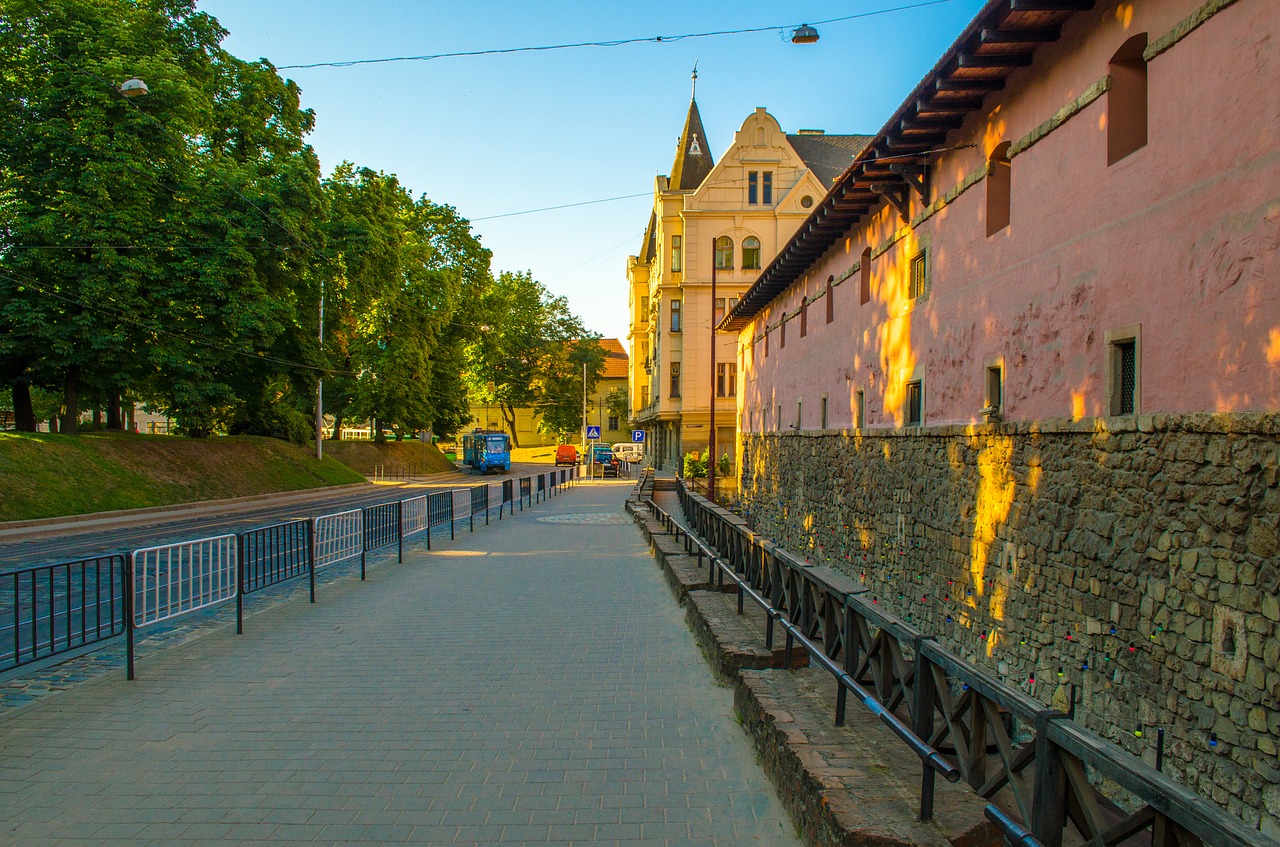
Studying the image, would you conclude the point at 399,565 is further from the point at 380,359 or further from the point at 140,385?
the point at 380,359

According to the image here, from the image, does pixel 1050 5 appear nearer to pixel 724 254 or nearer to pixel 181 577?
pixel 181 577

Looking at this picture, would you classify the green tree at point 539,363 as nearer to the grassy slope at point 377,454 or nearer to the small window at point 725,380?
the grassy slope at point 377,454

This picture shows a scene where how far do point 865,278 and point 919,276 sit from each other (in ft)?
8.53

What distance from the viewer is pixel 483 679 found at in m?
6.81

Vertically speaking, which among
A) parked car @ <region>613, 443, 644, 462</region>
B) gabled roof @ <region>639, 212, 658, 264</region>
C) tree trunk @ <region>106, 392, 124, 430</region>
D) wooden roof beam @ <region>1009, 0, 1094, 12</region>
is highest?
gabled roof @ <region>639, 212, 658, 264</region>

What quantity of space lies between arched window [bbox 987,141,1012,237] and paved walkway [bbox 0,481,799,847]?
5.99 m

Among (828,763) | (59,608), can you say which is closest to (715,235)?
(59,608)

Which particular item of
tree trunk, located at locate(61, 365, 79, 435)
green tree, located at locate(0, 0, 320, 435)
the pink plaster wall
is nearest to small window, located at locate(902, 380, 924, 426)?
the pink plaster wall

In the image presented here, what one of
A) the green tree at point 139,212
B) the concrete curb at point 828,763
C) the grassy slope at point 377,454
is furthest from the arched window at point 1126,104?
the grassy slope at point 377,454

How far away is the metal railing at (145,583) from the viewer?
237 inches

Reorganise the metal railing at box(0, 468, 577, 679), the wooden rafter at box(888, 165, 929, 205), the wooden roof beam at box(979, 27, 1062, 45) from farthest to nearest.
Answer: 1. the wooden rafter at box(888, 165, 929, 205)
2. the wooden roof beam at box(979, 27, 1062, 45)
3. the metal railing at box(0, 468, 577, 679)

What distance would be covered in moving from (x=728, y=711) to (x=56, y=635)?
17.0 ft

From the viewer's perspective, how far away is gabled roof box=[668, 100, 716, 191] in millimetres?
46656

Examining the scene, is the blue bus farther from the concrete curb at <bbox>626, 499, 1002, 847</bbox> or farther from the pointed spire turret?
the concrete curb at <bbox>626, 499, 1002, 847</bbox>
